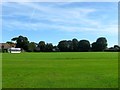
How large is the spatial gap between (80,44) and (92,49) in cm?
677

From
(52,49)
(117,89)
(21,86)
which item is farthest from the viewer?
(52,49)

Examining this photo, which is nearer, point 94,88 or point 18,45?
point 94,88

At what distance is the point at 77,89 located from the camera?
13852 millimetres

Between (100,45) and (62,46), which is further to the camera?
(100,45)

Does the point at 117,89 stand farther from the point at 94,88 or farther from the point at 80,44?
the point at 80,44

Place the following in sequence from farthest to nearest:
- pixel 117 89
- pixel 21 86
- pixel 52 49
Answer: pixel 52 49
pixel 21 86
pixel 117 89

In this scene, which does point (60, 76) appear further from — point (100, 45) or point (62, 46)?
point (100, 45)

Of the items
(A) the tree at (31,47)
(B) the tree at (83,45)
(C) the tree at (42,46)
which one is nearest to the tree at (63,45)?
(B) the tree at (83,45)

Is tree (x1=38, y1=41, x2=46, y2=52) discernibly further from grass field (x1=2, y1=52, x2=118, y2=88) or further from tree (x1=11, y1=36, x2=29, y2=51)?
grass field (x1=2, y1=52, x2=118, y2=88)

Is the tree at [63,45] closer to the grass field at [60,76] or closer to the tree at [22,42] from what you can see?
the tree at [22,42]

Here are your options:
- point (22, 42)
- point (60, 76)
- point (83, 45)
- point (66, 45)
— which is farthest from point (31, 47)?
point (60, 76)

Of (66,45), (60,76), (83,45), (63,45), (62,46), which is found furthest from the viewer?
(62,46)

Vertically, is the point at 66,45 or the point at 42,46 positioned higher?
the point at 66,45

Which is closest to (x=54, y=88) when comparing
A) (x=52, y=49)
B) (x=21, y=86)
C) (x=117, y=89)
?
(x=21, y=86)
